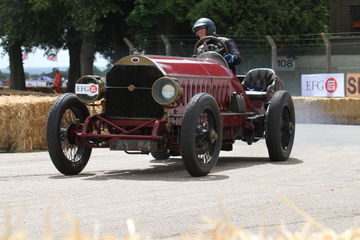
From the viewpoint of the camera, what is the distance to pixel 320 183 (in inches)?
340

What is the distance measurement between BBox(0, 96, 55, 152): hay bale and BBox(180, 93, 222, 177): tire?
514 cm

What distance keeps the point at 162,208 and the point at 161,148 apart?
269cm

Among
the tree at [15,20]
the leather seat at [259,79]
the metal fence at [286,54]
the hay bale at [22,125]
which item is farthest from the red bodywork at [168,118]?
the tree at [15,20]

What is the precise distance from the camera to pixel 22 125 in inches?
550

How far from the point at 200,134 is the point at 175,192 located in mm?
1496

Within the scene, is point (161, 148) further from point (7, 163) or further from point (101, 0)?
point (101, 0)

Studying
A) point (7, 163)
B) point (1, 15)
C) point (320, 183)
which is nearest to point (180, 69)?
point (320, 183)

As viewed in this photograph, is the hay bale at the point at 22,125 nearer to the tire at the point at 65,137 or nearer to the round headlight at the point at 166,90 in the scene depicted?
the tire at the point at 65,137

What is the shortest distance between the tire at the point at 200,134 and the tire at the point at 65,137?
134cm

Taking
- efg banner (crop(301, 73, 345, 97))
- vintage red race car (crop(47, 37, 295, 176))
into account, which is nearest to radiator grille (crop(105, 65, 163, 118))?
vintage red race car (crop(47, 37, 295, 176))

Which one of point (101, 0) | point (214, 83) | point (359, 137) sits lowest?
point (359, 137)

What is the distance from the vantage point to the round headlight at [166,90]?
9.26m

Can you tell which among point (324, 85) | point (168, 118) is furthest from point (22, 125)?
point (324, 85)

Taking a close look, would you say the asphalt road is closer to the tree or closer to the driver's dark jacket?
the driver's dark jacket
